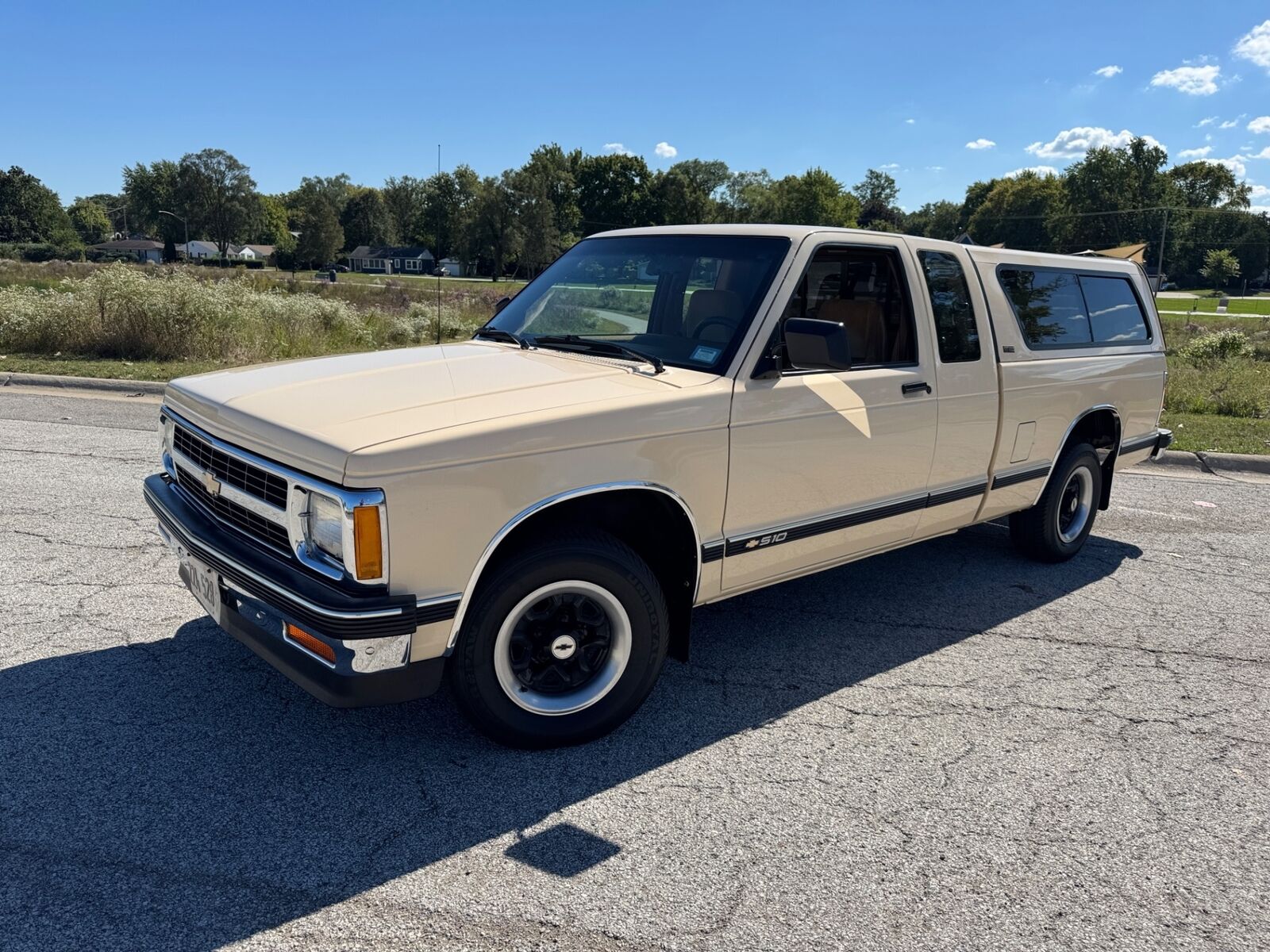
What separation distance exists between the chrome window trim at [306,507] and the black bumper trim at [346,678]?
0.29 metres

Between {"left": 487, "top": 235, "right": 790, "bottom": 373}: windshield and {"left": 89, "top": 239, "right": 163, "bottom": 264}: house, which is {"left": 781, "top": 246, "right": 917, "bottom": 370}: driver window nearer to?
{"left": 487, "top": 235, "right": 790, "bottom": 373}: windshield

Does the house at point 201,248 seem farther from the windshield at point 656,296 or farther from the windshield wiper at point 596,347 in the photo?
the windshield wiper at point 596,347

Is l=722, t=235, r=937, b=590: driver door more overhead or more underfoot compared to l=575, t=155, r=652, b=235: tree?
more underfoot

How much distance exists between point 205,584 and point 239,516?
30 centimetres

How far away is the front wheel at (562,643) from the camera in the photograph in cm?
309

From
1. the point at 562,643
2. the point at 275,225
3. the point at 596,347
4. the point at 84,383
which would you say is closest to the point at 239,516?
the point at 562,643

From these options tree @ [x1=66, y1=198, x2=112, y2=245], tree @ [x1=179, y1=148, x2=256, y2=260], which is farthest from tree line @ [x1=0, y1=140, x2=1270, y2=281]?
tree @ [x1=66, y1=198, x2=112, y2=245]

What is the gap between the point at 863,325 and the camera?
14.5 feet

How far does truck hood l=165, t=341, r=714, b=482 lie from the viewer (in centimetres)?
292

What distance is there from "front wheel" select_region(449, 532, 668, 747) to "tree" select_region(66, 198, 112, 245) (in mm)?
175533

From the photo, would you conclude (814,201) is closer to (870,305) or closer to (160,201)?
(160,201)

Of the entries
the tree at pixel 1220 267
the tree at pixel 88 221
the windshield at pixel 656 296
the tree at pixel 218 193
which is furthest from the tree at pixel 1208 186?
the tree at pixel 88 221

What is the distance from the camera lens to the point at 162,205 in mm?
112500

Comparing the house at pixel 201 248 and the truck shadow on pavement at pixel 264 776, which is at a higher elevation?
the house at pixel 201 248
